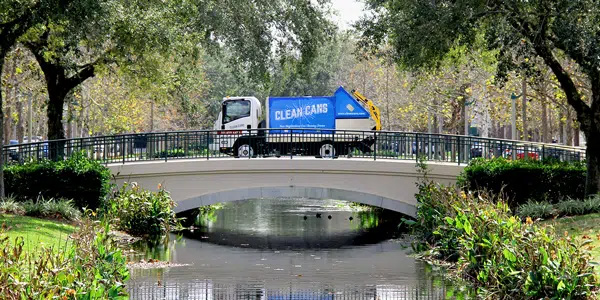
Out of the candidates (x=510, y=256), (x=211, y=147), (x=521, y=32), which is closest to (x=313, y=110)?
A: (x=211, y=147)

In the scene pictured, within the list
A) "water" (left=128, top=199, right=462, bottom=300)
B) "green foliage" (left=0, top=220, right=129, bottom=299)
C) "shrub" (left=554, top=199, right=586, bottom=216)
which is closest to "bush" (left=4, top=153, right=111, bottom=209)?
"water" (left=128, top=199, right=462, bottom=300)

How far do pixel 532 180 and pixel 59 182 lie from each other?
483 inches

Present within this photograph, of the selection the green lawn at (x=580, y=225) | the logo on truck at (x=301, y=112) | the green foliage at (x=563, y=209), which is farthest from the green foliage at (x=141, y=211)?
the logo on truck at (x=301, y=112)

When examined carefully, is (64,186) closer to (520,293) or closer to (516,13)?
(516,13)

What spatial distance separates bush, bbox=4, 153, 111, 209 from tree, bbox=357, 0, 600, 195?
28.6 ft

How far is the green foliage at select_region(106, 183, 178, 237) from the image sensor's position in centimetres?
2556

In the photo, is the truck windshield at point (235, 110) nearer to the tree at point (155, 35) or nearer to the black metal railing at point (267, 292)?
the tree at point (155, 35)

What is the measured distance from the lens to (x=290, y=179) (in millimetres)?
28922

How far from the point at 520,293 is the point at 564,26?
31.9ft

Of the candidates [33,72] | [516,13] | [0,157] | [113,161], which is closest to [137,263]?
[0,157]

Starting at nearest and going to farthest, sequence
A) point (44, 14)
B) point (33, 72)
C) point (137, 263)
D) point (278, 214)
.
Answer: point (137, 263) < point (44, 14) < point (33, 72) < point (278, 214)

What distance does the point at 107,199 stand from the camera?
1040 inches

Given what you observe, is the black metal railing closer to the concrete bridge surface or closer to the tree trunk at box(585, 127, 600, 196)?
the tree trunk at box(585, 127, 600, 196)

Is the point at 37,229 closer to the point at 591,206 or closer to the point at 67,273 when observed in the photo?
the point at 67,273
